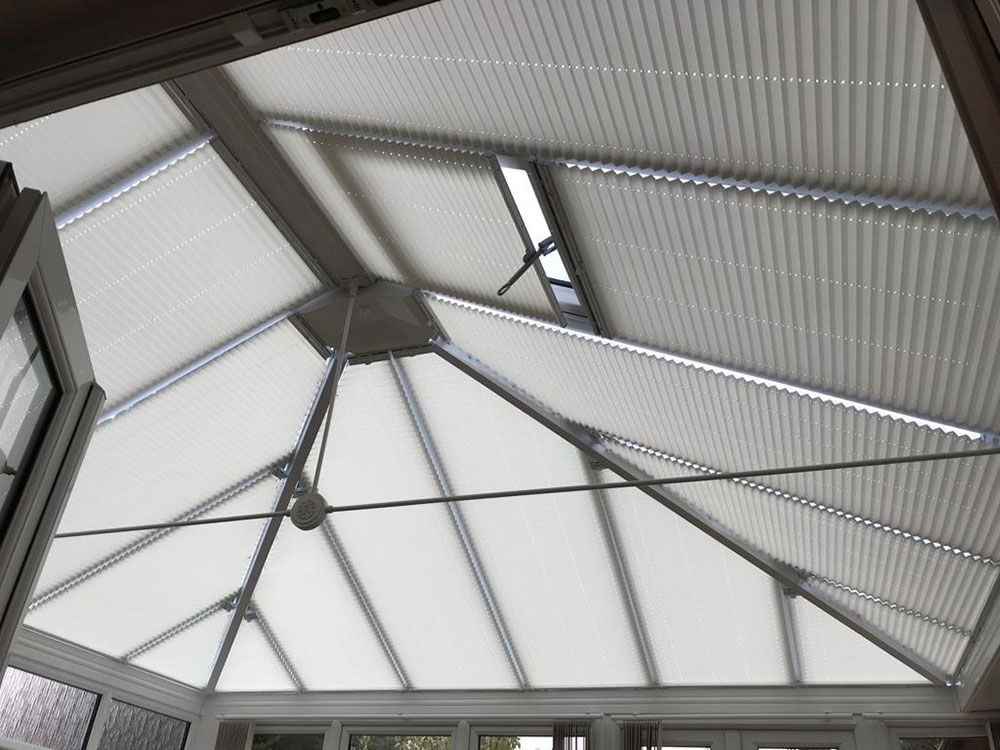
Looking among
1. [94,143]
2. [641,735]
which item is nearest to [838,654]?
[641,735]

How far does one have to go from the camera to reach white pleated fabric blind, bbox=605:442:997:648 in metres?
5.75

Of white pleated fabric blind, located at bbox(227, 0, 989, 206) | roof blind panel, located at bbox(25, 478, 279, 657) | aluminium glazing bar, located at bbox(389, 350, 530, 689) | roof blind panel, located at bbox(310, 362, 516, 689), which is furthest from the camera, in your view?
roof blind panel, located at bbox(25, 478, 279, 657)

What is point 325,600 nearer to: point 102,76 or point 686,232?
point 686,232

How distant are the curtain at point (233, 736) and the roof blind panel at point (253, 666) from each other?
13.9 inches

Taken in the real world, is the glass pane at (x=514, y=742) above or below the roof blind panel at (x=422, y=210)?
below

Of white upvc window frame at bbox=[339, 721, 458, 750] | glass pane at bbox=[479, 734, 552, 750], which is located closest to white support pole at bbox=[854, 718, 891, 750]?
glass pane at bbox=[479, 734, 552, 750]

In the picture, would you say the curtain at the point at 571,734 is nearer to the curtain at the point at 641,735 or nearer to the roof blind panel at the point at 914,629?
the curtain at the point at 641,735

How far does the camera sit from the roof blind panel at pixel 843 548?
576 cm

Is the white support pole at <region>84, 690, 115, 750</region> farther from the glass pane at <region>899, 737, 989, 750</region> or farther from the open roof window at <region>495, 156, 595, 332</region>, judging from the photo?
the glass pane at <region>899, 737, 989, 750</region>

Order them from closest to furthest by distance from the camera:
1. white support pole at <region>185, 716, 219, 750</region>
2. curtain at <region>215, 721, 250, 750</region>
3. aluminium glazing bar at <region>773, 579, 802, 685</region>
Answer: aluminium glazing bar at <region>773, 579, 802, 685</region> < curtain at <region>215, 721, 250, 750</region> < white support pole at <region>185, 716, 219, 750</region>

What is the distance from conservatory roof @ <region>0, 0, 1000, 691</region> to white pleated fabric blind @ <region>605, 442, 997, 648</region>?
0.03 metres

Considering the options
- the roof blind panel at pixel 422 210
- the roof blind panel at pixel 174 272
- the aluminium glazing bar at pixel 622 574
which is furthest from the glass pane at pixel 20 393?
the aluminium glazing bar at pixel 622 574

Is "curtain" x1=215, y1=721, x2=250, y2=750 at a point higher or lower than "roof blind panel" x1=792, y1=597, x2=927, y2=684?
lower

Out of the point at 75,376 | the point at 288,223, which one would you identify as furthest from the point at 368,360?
the point at 75,376
